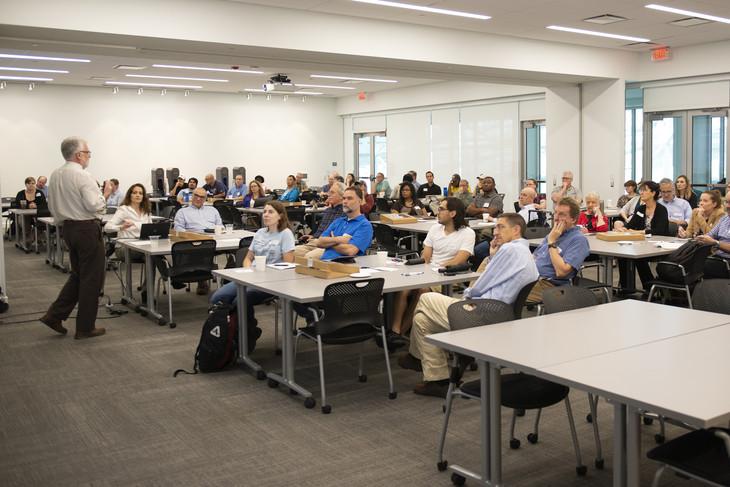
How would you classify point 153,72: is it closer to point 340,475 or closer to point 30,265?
point 30,265

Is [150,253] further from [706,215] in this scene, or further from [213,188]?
[213,188]

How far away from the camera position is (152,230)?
8.27 m

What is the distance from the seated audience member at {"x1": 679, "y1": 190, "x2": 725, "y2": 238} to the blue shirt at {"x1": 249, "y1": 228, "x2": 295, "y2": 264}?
4.41 meters

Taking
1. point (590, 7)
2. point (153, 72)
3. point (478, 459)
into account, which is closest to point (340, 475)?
point (478, 459)

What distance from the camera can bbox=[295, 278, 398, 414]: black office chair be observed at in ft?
15.7

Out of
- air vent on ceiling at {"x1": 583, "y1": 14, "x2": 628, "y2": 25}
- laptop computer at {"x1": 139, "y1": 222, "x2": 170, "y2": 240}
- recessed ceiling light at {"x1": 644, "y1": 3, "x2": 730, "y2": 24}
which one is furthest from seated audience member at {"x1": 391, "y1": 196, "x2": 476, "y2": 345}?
air vent on ceiling at {"x1": 583, "y1": 14, "x2": 628, "y2": 25}

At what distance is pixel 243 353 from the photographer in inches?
227

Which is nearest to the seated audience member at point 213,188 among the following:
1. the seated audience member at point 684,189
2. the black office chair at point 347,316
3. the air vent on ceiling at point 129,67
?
the air vent on ceiling at point 129,67

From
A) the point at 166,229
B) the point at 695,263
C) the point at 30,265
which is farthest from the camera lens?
the point at 30,265

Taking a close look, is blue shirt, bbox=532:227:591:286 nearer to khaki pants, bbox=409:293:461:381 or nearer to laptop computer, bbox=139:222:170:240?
khaki pants, bbox=409:293:461:381

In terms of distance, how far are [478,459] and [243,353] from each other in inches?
96.1

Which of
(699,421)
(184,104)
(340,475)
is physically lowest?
(340,475)

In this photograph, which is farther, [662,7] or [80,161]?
[662,7]

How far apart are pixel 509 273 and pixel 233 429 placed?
1.90 meters
